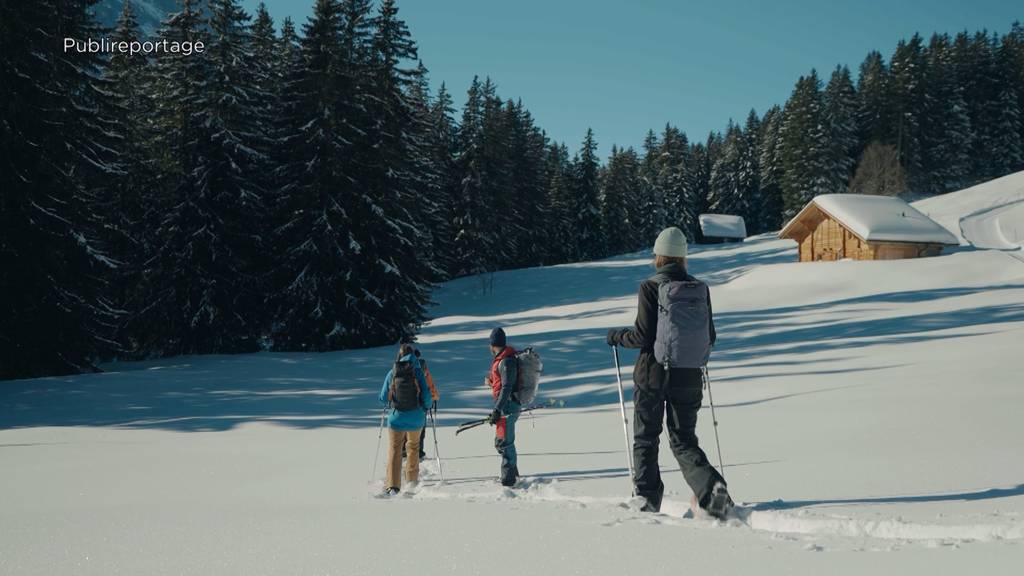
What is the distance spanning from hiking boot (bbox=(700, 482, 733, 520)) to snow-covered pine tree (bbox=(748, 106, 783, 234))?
82.2 metres

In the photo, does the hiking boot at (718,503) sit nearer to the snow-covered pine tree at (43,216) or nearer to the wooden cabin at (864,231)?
the snow-covered pine tree at (43,216)

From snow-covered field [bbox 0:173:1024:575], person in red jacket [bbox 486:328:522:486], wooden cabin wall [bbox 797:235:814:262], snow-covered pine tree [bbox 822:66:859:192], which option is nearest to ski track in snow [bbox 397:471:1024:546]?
snow-covered field [bbox 0:173:1024:575]

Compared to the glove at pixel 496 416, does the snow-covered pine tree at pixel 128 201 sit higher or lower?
higher

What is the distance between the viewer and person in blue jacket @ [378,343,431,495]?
733cm

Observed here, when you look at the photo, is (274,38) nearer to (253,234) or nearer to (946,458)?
(253,234)

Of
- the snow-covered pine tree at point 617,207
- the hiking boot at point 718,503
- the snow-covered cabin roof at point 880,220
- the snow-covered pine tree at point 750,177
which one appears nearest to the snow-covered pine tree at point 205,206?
the hiking boot at point 718,503

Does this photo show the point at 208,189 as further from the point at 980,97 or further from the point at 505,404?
the point at 980,97

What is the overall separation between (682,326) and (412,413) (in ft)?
12.2

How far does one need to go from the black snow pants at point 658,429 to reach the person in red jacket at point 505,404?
6.80 feet

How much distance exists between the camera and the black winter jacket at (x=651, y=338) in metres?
4.96

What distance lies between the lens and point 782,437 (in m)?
8.02

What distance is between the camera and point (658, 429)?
510 cm

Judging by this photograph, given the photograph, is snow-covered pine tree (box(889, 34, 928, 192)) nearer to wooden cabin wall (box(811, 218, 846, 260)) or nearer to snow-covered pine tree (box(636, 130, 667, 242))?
snow-covered pine tree (box(636, 130, 667, 242))

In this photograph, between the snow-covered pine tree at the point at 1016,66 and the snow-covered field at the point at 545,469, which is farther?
the snow-covered pine tree at the point at 1016,66
